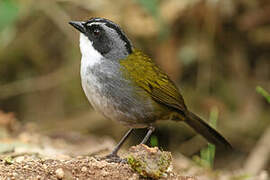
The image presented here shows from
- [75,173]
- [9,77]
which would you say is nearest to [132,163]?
[75,173]

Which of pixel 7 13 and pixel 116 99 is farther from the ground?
pixel 7 13

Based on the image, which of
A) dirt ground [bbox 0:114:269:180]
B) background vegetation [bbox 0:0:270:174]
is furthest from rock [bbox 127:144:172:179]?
background vegetation [bbox 0:0:270:174]

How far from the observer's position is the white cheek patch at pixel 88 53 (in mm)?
4383

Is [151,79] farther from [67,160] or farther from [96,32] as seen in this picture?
[67,160]

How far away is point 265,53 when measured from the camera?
27.5 feet

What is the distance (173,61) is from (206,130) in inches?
123

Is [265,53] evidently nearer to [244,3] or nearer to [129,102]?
[244,3]

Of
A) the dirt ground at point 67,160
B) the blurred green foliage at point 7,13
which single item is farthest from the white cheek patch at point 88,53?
the blurred green foliage at point 7,13

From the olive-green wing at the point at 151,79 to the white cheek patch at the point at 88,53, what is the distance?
23 centimetres

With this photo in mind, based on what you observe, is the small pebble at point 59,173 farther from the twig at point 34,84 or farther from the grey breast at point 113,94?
the twig at point 34,84

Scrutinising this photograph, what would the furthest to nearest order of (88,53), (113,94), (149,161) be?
(88,53) < (113,94) < (149,161)

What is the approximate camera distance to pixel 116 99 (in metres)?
4.29

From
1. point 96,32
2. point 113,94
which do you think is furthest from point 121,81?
point 96,32

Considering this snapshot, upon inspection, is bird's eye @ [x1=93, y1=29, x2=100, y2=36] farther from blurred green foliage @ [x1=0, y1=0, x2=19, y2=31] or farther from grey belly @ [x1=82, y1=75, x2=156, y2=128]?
blurred green foliage @ [x1=0, y1=0, x2=19, y2=31]
